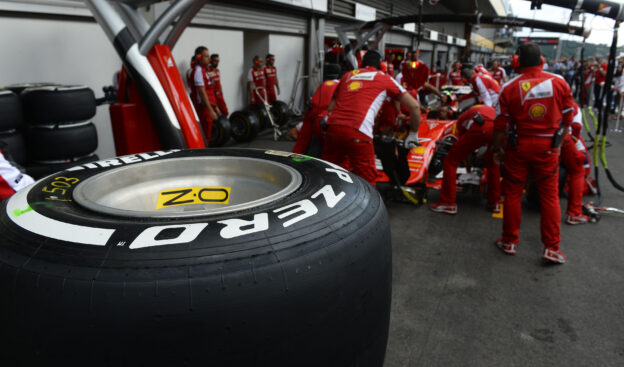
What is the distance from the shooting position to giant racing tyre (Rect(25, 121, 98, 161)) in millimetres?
3949

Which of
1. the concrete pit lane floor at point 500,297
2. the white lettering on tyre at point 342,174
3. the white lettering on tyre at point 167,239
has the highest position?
the white lettering on tyre at point 342,174

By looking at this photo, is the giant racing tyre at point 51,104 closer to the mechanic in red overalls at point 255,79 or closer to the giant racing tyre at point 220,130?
the giant racing tyre at point 220,130

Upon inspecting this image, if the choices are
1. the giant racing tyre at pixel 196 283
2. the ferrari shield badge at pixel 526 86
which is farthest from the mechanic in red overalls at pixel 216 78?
the giant racing tyre at pixel 196 283

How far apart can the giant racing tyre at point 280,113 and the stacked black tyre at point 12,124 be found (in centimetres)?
624

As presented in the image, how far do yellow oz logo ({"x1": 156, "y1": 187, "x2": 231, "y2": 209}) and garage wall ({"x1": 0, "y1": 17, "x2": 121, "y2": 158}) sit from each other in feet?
14.5

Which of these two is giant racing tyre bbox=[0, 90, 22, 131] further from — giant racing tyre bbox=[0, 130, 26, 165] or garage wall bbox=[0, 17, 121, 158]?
garage wall bbox=[0, 17, 121, 158]

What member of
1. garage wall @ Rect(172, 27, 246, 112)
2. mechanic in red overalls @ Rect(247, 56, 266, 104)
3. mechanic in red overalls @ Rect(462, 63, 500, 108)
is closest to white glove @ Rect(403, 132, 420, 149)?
mechanic in red overalls @ Rect(462, 63, 500, 108)

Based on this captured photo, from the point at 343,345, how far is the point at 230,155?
1119 millimetres

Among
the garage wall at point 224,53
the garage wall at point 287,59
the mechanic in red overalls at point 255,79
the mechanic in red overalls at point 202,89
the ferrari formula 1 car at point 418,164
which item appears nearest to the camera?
the ferrari formula 1 car at point 418,164

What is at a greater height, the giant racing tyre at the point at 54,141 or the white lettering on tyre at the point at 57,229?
the white lettering on tyre at the point at 57,229

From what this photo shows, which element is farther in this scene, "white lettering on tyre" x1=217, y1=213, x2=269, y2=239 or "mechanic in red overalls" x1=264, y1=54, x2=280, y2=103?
"mechanic in red overalls" x1=264, y1=54, x2=280, y2=103

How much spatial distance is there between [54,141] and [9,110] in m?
0.47

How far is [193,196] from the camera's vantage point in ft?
6.63

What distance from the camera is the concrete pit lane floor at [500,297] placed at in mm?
2340
